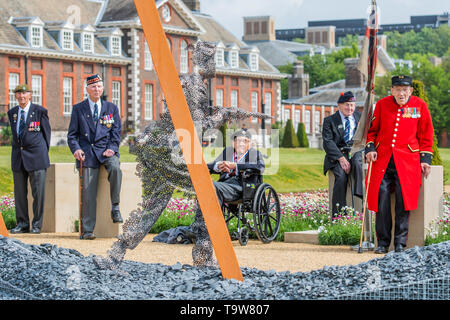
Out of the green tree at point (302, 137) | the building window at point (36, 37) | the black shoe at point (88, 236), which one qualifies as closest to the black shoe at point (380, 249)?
the black shoe at point (88, 236)

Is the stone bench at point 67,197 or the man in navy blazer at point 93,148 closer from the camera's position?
the man in navy blazer at point 93,148

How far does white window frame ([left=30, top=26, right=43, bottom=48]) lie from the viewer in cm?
4134

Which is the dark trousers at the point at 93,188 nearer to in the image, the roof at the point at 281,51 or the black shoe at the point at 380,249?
the black shoe at the point at 380,249

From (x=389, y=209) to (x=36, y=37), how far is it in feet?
115

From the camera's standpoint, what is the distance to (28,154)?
10781 millimetres

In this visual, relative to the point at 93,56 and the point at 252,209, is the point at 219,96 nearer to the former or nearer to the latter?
the point at 93,56

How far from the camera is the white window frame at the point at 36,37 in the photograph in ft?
136

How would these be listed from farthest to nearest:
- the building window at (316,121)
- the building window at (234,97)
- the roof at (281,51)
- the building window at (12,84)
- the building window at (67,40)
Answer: the roof at (281,51) → the building window at (316,121) → the building window at (234,97) → the building window at (67,40) → the building window at (12,84)

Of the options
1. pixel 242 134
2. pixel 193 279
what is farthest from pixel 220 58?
pixel 193 279

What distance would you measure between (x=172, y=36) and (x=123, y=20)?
10.4ft

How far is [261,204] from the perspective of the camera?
9672 mm

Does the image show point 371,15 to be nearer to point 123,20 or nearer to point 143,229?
point 143,229

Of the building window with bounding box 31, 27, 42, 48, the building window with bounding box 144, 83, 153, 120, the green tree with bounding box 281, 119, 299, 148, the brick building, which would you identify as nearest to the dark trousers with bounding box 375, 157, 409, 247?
the brick building

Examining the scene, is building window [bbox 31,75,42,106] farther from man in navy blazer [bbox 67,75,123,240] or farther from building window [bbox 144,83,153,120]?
man in navy blazer [bbox 67,75,123,240]
